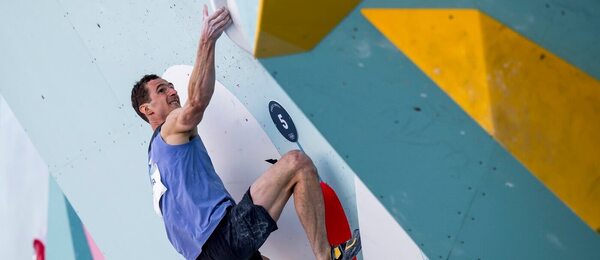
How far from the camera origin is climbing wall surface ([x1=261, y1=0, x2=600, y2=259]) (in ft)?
6.48

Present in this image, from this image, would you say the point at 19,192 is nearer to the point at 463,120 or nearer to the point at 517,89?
the point at 463,120

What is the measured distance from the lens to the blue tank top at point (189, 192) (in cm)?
295

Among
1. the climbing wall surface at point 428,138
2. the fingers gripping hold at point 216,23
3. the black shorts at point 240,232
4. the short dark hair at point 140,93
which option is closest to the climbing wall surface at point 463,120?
the climbing wall surface at point 428,138

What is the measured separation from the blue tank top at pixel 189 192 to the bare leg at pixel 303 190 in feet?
0.67

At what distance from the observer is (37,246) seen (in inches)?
179

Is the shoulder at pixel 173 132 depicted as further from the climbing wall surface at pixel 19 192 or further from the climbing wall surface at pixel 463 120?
the climbing wall surface at pixel 19 192

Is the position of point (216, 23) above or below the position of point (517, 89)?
above

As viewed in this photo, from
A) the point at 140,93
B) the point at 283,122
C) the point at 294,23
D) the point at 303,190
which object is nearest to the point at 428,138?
the point at 294,23

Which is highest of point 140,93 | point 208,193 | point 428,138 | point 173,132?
point 140,93

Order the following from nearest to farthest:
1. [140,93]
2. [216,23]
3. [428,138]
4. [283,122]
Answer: [428,138]
[216,23]
[283,122]
[140,93]

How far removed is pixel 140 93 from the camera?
10.7ft

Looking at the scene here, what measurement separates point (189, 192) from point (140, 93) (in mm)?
498

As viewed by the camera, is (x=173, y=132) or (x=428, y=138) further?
(x=173, y=132)

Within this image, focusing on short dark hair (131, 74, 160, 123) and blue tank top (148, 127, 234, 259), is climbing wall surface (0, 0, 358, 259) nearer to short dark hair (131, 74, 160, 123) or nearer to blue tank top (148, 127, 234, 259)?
short dark hair (131, 74, 160, 123)
